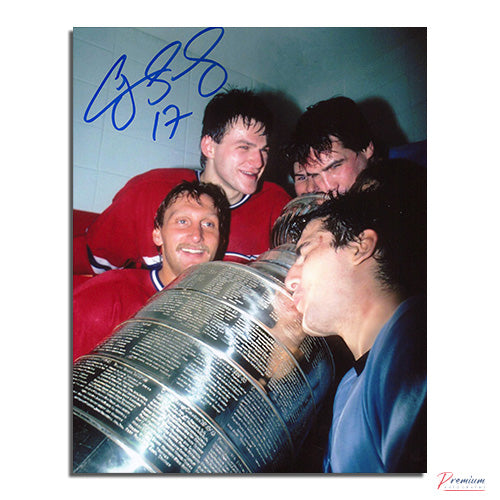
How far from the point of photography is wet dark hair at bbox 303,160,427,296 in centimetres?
53

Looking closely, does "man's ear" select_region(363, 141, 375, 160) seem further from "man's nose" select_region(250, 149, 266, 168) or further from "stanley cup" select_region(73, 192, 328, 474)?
"stanley cup" select_region(73, 192, 328, 474)

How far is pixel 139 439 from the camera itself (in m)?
0.37

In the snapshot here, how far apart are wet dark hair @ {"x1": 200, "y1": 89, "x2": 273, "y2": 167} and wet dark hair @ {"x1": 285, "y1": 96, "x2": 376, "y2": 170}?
83 millimetres

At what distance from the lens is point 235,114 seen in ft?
2.69

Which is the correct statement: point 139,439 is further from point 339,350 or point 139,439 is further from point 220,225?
point 220,225

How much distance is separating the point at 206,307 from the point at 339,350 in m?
0.25

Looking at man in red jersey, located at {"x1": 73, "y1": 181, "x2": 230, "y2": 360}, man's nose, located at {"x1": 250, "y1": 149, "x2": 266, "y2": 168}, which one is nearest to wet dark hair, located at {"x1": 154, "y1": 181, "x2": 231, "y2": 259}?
man in red jersey, located at {"x1": 73, "y1": 181, "x2": 230, "y2": 360}

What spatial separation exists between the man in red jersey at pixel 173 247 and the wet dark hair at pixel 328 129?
228 millimetres

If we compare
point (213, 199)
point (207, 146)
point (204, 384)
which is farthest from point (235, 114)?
point (204, 384)

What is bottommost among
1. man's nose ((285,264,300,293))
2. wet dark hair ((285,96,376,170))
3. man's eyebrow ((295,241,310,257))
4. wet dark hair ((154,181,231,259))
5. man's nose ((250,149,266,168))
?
man's nose ((285,264,300,293))

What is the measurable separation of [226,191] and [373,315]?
480mm
